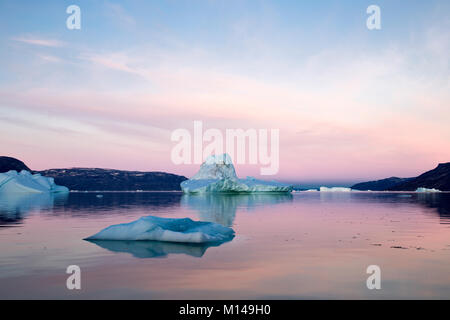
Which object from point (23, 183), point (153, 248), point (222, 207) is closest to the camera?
point (153, 248)

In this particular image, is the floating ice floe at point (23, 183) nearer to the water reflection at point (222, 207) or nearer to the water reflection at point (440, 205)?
the water reflection at point (222, 207)

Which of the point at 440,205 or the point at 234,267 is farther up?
the point at 234,267

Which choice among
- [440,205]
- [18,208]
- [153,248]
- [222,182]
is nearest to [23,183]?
[222,182]

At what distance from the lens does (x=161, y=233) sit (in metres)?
13.6

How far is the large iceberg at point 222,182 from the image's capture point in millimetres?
84875

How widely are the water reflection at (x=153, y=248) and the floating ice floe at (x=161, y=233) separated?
0.24 metres

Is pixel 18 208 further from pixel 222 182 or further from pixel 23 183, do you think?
pixel 23 183

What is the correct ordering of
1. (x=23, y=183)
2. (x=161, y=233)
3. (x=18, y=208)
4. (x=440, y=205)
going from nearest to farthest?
(x=161, y=233)
(x=18, y=208)
(x=440, y=205)
(x=23, y=183)

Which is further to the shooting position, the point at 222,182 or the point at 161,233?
the point at 222,182

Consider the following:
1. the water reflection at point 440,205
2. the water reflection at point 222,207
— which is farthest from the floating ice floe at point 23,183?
the water reflection at point 440,205

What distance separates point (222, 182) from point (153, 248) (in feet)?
236

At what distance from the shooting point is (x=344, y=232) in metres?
17.0

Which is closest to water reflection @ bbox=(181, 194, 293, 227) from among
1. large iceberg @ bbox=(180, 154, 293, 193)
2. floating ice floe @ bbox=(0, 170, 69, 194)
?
large iceberg @ bbox=(180, 154, 293, 193)
